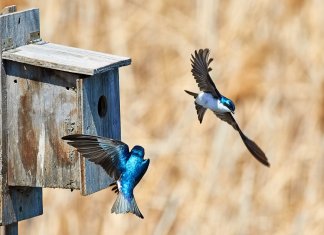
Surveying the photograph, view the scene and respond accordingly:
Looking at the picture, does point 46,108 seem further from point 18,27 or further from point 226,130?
point 226,130

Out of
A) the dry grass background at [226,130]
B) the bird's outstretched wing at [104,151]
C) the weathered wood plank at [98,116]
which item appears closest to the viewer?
the bird's outstretched wing at [104,151]

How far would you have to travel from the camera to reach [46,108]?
3.57m

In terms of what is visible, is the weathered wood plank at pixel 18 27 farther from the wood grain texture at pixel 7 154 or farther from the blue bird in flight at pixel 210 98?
the blue bird in flight at pixel 210 98

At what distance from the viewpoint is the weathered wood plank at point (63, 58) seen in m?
3.45

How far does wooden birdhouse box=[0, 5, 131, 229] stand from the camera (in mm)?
3496

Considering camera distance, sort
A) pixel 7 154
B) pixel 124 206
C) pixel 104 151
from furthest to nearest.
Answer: pixel 7 154
pixel 124 206
pixel 104 151

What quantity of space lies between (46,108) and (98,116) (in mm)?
164

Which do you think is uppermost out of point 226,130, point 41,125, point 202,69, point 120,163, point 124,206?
point 226,130

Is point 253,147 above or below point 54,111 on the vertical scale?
below

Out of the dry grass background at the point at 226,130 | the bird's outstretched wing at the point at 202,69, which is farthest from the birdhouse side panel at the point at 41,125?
the dry grass background at the point at 226,130

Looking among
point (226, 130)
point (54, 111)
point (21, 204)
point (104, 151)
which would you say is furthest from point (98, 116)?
point (226, 130)

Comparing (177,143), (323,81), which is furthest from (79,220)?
(323,81)

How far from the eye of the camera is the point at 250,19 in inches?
221

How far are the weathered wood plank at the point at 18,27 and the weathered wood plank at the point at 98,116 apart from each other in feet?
0.88
